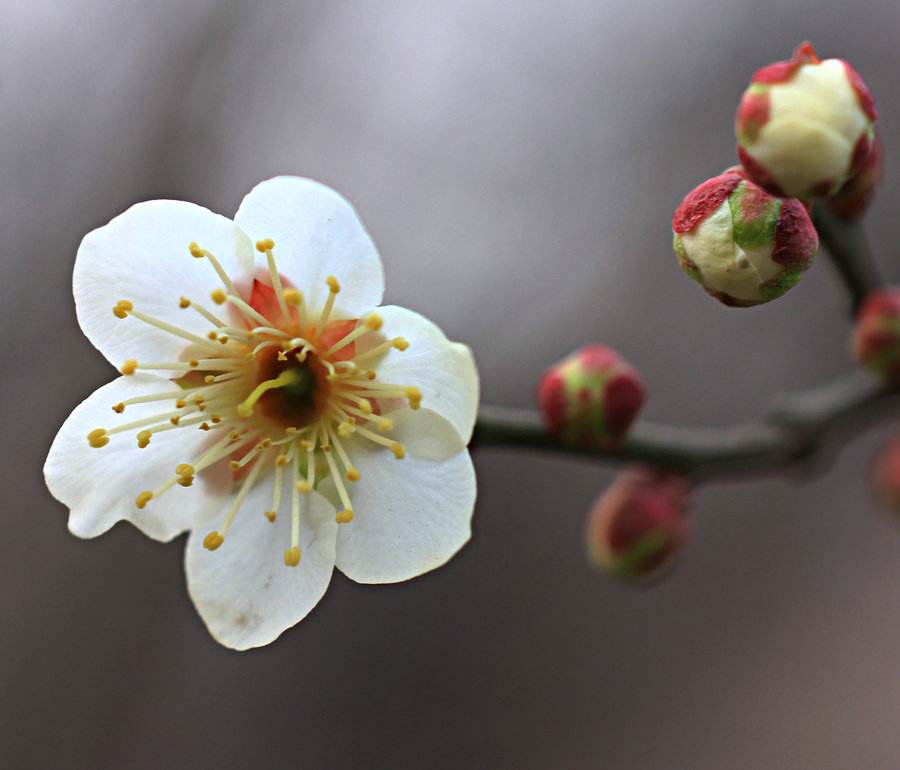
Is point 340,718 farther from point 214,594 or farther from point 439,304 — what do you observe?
point 214,594

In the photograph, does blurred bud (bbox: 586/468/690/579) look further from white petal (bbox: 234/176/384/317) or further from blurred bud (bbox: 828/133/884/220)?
white petal (bbox: 234/176/384/317)

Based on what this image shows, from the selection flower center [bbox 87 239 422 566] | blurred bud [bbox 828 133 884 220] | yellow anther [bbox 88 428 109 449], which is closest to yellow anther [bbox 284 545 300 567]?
flower center [bbox 87 239 422 566]

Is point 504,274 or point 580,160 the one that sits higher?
point 580,160

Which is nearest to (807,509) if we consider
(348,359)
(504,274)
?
(504,274)

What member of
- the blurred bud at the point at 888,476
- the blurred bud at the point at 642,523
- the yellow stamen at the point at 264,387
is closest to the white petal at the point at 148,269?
the yellow stamen at the point at 264,387

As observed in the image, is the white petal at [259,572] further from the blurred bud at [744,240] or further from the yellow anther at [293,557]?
the blurred bud at [744,240]

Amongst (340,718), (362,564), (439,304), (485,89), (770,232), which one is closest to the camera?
(770,232)

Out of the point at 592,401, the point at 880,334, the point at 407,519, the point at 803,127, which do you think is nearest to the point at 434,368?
the point at 407,519
